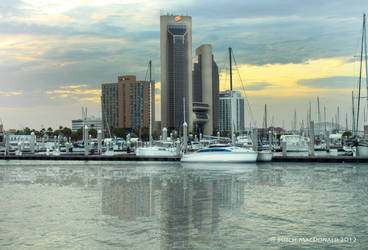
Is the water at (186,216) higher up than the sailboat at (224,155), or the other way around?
the sailboat at (224,155)

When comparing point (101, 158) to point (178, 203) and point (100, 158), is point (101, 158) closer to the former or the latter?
point (100, 158)

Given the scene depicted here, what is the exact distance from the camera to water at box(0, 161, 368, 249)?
1215cm

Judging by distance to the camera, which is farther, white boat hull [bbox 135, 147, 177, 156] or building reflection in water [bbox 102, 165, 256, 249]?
white boat hull [bbox 135, 147, 177, 156]

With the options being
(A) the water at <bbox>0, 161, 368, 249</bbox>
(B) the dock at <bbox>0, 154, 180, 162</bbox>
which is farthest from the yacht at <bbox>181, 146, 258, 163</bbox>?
(A) the water at <bbox>0, 161, 368, 249</bbox>

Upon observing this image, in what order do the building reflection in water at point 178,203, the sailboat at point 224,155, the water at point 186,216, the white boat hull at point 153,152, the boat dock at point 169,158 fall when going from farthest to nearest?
the white boat hull at point 153,152 < the boat dock at point 169,158 < the sailboat at point 224,155 < the building reflection in water at point 178,203 < the water at point 186,216

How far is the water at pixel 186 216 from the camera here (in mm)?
12148

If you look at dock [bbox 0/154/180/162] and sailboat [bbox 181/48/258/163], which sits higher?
sailboat [bbox 181/48/258/163]

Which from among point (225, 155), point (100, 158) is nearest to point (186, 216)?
point (225, 155)

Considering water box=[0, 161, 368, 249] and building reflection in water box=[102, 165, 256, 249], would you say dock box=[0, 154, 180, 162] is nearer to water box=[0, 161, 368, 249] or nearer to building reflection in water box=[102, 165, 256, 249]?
building reflection in water box=[102, 165, 256, 249]

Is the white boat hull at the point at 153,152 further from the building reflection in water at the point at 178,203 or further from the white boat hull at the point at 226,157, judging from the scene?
the building reflection in water at the point at 178,203

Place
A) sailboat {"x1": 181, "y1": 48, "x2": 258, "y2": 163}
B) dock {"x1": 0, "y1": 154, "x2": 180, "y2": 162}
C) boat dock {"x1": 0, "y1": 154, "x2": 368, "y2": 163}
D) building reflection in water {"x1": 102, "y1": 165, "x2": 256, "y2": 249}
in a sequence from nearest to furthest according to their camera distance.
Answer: building reflection in water {"x1": 102, "y1": 165, "x2": 256, "y2": 249}
sailboat {"x1": 181, "y1": 48, "x2": 258, "y2": 163}
boat dock {"x1": 0, "y1": 154, "x2": 368, "y2": 163}
dock {"x1": 0, "y1": 154, "x2": 180, "y2": 162}

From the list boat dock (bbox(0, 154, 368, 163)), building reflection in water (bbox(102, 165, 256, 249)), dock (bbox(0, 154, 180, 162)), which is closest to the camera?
building reflection in water (bbox(102, 165, 256, 249))

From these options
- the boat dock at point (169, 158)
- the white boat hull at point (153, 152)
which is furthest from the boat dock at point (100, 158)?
the white boat hull at point (153, 152)

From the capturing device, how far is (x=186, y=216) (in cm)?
1576
